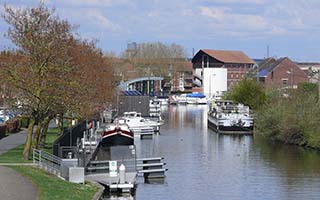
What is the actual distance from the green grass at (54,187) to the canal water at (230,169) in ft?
14.2

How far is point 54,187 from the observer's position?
29.5m

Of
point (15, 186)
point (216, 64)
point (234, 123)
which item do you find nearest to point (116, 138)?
point (234, 123)

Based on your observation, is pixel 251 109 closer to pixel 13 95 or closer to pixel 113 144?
pixel 113 144

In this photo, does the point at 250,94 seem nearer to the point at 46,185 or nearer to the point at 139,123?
the point at 139,123

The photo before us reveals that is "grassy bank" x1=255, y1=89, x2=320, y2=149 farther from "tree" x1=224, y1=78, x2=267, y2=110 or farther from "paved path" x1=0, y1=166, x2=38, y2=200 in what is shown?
"paved path" x1=0, y1=166, x2=38, y2=200

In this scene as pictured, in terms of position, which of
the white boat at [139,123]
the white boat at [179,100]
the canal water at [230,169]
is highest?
the white boat at [179,100]

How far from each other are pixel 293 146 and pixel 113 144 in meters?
15.2

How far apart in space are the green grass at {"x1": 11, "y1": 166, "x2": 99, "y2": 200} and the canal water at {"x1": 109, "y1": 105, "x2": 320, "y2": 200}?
4.33m

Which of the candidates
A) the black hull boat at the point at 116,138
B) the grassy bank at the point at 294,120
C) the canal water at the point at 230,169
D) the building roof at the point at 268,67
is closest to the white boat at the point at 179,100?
the building roof at the point at 268,67

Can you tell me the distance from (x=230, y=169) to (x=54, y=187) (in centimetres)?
2061

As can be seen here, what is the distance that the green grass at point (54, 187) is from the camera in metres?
27.7

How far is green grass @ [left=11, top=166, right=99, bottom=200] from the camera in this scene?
27722 millimetres

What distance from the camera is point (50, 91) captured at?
39.0m

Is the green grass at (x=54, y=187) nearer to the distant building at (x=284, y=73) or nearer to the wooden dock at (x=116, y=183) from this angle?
the wooden dock at (x=116, y=183)
